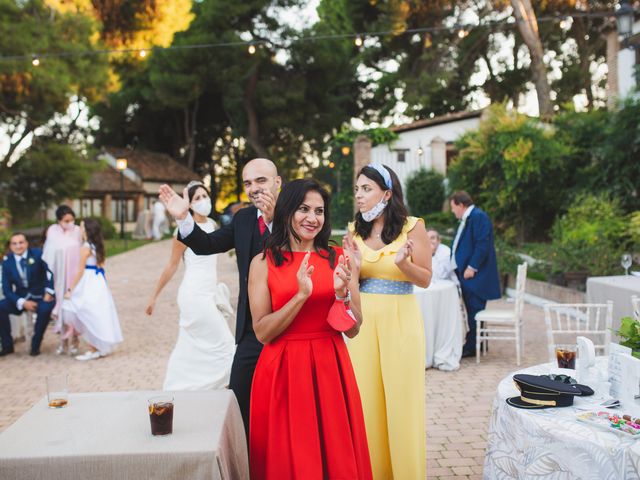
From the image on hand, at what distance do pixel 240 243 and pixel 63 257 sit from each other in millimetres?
5949

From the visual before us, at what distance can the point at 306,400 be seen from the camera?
297 centimetres

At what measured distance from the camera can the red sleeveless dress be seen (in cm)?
293

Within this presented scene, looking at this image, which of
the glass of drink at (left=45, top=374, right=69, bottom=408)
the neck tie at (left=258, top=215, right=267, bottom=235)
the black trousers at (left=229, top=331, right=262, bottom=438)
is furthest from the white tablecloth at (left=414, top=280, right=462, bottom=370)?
the glass of drink at (left=45, top=374, right=69, bottom=408)

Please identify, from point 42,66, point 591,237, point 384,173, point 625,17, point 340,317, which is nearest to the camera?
point 340,317

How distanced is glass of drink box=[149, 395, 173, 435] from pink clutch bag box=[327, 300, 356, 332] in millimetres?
771

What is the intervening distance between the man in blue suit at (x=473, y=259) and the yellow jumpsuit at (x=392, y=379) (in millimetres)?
4243

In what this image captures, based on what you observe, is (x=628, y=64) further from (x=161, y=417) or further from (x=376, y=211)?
(x=161, y=417)

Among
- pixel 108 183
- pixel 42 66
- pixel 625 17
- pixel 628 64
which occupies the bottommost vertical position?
pixel 108 183

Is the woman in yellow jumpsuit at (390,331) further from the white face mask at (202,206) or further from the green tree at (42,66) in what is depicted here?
the green tree at (42,66)

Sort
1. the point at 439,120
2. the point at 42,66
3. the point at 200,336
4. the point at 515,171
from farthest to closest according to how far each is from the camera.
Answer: the point at 439,120, the point at 42,66, the point at 515,171, the point at 200,336

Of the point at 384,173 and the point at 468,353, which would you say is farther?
the point at 468,353

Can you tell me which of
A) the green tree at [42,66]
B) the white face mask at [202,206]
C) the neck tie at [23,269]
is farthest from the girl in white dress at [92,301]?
the green tree at [42,66]

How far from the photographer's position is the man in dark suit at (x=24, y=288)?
8664 millimetres

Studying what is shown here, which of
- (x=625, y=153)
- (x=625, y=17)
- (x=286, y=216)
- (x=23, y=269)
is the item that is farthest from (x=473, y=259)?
(x=625, y=153)
